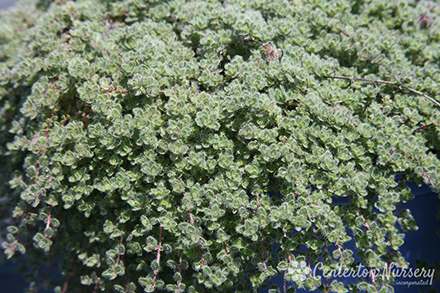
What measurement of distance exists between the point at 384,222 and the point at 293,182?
463mm

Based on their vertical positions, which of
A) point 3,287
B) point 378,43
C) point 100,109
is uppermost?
point 378,43

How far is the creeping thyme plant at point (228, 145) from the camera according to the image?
1.68 m

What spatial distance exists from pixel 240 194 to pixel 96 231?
2.89ft

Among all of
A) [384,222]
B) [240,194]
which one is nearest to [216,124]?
[240,194]

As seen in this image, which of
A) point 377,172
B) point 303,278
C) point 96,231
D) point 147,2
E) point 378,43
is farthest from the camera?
point 147,2

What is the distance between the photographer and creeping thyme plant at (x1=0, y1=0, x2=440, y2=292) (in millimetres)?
1678

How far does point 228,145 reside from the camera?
1.76 meters

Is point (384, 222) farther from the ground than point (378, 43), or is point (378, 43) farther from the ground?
point (378, 43)

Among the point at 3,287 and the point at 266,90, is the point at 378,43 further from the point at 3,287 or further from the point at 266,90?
the point at 3,287

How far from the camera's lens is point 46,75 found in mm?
2270

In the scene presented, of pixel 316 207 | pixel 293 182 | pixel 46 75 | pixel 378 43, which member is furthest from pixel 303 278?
pixel 46 75

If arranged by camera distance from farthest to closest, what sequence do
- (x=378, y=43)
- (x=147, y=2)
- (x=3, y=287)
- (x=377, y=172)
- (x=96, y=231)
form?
(x=3, y=287) < (x=147, y=2) < (x=378, y=43) < (x=96, y=231) < (x=377, y=172)

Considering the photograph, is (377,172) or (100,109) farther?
(100,109)

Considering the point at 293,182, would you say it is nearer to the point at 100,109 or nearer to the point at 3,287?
the point at 100,109
